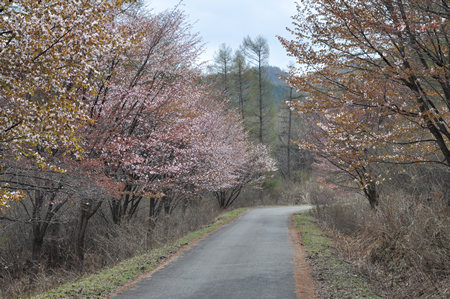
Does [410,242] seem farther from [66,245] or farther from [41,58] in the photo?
[66,245]

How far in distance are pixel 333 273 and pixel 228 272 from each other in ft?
7.22

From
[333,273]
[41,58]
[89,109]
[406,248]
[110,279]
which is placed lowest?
[333,273]

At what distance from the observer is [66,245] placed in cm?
1438

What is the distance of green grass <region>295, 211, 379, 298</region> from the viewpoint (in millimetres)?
6680

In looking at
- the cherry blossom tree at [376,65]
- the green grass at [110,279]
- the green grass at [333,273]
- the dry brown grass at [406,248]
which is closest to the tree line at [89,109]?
the green grass at [110,279]

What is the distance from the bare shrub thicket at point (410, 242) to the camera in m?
6.95

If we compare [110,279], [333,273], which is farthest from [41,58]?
[333,273]

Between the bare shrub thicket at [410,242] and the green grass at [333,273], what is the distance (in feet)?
1.11

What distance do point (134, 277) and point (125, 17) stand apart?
8.06 meters

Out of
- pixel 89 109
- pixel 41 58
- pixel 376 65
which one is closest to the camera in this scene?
pixel 41 58

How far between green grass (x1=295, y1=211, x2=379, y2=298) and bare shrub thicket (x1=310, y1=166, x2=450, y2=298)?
34cm

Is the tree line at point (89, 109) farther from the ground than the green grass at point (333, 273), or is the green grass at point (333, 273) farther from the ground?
the tree line at point (89, 109)

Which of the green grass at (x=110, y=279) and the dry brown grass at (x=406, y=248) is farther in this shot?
the green grass at (x=110, y=279)

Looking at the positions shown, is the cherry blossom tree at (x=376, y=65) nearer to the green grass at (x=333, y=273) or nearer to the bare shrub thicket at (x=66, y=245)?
the green grass at (x=333, y=273)
